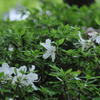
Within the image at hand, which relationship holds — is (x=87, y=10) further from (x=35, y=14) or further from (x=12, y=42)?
(x=12, y=42)

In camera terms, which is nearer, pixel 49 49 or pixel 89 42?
pixel 49 49

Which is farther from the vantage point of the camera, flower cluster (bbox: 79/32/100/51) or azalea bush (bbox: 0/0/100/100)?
flower cluster (bbox: 79/32/100/51)

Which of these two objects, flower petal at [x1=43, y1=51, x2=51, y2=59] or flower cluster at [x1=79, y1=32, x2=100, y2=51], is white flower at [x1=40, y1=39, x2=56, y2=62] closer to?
flower petal at [x1=43, y1=51, x2=51, y2=59]

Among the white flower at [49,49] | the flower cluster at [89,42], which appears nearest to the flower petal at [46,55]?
the white flower at [49,49]

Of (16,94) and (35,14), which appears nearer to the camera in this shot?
(16,94)

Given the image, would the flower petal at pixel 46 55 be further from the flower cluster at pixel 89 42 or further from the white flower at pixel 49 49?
the flower cluster at pixel 89 42

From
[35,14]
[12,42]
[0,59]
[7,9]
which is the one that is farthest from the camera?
[7,9]

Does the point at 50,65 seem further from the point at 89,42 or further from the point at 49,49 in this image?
the point at 89,42

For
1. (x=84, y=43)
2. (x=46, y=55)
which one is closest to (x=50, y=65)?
(x=46, y=55)

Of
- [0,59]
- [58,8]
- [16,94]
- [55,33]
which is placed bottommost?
[16,94]

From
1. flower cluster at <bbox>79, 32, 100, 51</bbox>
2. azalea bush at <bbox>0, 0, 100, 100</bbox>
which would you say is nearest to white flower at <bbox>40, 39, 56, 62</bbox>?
azalea bush at <bbox>0, 0, 100, 100</bbox>

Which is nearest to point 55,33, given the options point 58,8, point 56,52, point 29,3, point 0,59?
point 56,52
